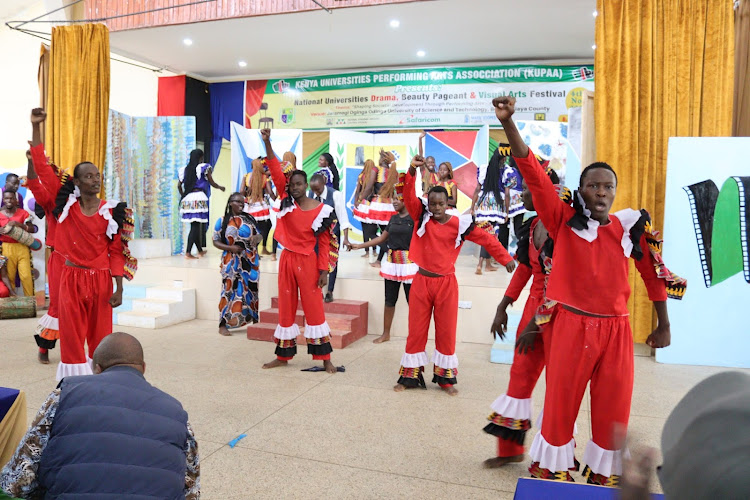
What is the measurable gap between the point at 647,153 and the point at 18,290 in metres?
7.81

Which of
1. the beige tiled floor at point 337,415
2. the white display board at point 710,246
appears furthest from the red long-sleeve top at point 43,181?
the white display board at point 710,246

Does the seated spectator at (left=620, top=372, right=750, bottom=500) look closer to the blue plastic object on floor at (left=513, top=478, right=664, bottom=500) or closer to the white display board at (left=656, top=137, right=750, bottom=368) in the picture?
the blue plastic object on floor at (left=513, top=478, right=664, bottom=500)

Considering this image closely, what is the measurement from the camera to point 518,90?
10461 mm

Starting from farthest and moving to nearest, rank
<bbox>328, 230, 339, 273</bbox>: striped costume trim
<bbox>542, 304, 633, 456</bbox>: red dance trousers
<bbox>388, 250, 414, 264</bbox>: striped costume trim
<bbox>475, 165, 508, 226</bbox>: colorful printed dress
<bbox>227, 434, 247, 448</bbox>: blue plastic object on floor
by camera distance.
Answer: <bbox>475, 165, 508, 226</bbox>: colorful printed dress, <bbox>388, 250, 414, 264</bbox>: striped costume trim, <bbox>328, 230, 339, 273</bbox>: striped costume trim, <bbox>227, 434, 247, 448</bbox>: blue plastic object on floor, <bbox>542, 304, 633, 456</bbox>: red dance trousers

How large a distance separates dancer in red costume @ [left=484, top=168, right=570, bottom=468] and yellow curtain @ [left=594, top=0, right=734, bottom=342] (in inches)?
112

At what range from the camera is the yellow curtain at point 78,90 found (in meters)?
7.33

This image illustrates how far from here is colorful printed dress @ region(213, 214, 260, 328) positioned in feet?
21.6

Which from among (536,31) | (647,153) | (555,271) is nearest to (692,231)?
(647,153)

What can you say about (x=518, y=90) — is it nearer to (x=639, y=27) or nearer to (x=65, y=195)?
(x=639, y=27)

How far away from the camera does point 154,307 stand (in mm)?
7375

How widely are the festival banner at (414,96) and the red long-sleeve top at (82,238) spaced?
7.65m

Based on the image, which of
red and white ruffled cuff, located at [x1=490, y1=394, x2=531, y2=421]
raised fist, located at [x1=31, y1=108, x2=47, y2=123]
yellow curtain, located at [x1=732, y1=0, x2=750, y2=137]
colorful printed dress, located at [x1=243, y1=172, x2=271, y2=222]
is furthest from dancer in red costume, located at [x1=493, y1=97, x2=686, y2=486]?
colorful printed dress, located at [x1=243, y1=172, x2=271, y2=222]

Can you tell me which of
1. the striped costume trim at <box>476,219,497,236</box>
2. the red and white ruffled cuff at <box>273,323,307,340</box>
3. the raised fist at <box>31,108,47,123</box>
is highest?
the raised fist at <box>31,108,47,123</box>

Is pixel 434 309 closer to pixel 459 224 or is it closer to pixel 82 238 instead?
pixel 459 224
